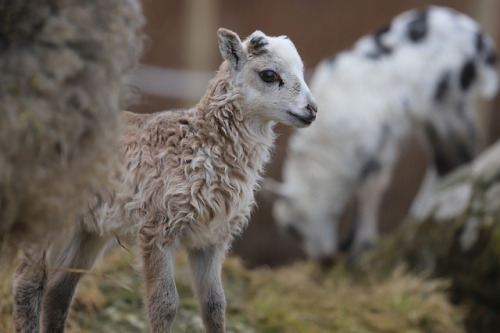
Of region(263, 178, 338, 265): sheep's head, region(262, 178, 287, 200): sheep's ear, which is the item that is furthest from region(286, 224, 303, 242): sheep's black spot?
region(262, 178, 287, 200): sheep's ear

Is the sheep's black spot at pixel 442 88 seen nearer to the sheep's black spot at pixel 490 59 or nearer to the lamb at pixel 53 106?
the sheep's black spot at pixel 490 59

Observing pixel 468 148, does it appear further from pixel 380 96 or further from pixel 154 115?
pixel 154 115

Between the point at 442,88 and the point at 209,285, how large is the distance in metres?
6.19

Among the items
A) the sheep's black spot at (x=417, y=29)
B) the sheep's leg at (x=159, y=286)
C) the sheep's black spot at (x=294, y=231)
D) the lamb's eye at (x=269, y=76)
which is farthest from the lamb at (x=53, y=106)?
the sheep's black spot at (x=417, y=29)

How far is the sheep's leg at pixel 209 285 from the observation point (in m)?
3.63

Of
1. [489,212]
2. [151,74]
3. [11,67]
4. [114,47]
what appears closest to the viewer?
[11,67]

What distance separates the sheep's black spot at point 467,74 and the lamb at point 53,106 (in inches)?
279

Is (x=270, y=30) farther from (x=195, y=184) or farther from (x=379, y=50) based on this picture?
(x=195, y=184)

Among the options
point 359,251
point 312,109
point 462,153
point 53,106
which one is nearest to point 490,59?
point 462,153

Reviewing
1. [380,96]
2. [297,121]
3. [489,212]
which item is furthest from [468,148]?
[297,121]

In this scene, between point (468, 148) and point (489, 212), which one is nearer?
point (489, 212)

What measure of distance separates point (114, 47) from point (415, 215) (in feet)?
19.1

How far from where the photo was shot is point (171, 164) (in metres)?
3.53

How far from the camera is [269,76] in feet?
11.8
